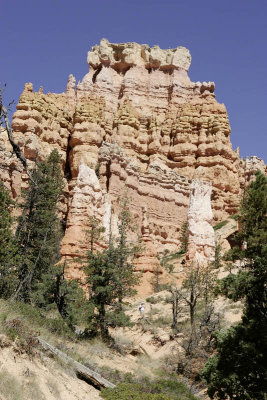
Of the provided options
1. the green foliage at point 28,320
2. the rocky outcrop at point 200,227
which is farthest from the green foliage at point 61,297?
the rocky outcrop at point 200,227

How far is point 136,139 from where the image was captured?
229 ft

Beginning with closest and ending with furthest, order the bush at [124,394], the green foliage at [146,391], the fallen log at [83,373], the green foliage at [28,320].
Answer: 1. the green foliage at [28,320]
2. the bush at [124,394]
3. the green foliage at [146,391]
4. the fallen log at [83,373]

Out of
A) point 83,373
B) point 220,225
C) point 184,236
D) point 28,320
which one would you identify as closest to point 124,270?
point 28,320

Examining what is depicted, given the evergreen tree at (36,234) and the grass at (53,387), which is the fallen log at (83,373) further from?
the evergreen tree at (36,234)

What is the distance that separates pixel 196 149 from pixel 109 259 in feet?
158

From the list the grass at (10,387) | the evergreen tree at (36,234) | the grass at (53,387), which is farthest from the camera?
the evergreen tree at (36,234)

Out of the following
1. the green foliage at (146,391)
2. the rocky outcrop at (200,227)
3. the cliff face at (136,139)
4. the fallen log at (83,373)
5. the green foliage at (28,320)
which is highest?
the cliff face at (136,139)

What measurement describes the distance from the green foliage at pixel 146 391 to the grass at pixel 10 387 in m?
3.44

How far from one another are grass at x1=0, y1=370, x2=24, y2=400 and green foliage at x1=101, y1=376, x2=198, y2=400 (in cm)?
344

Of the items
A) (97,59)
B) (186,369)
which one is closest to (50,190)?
(186,369)

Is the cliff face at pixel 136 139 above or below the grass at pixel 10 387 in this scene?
above

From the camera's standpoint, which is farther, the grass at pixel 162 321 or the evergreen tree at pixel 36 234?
the grass at pixel 162 321

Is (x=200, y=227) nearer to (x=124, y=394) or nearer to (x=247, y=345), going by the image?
(x=247, y=345)

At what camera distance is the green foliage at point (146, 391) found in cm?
1229
